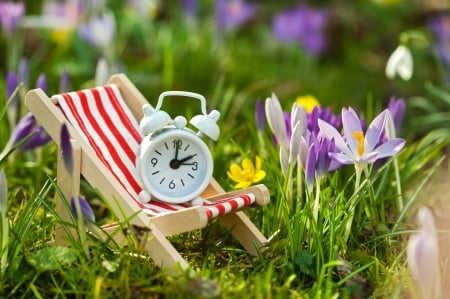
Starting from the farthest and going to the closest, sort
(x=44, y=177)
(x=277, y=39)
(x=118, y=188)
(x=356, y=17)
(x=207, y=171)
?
(x=356, y=17) → (x=277, y=39) → (x=44, y=177) → (x=207, y=171) → (x=118, y=188)

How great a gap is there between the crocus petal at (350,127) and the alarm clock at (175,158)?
43 centimetres

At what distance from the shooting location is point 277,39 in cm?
674

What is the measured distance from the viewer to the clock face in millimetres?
2967

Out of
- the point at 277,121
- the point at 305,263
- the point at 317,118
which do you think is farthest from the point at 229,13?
the point at 305,263

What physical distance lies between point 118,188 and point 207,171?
13.6 inches

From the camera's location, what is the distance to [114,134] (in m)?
3.19

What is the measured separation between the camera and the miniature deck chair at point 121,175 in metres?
2.78

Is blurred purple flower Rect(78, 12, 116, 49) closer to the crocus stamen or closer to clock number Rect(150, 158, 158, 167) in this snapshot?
clock number Rect(150, 158, 158, 167)

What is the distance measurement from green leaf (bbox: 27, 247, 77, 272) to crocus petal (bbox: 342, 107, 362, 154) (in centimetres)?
96

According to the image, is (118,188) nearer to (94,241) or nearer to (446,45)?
(94,241)

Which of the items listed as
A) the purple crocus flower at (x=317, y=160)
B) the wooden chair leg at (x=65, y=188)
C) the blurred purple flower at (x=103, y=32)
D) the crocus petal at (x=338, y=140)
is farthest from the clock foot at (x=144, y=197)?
the blurred purple flower at (x=103, y=32)

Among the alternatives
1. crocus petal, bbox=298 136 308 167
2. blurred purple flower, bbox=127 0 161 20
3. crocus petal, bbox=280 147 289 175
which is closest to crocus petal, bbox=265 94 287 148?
crocus petal, bbox=280 147 289 175

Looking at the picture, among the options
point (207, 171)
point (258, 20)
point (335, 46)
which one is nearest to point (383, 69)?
point (335, 46)

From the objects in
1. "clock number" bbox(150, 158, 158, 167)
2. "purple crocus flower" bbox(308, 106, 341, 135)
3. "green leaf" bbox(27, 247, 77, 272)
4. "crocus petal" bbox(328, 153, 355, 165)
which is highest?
"purple crocus flower" bbox(308, 106, 341, 135)
